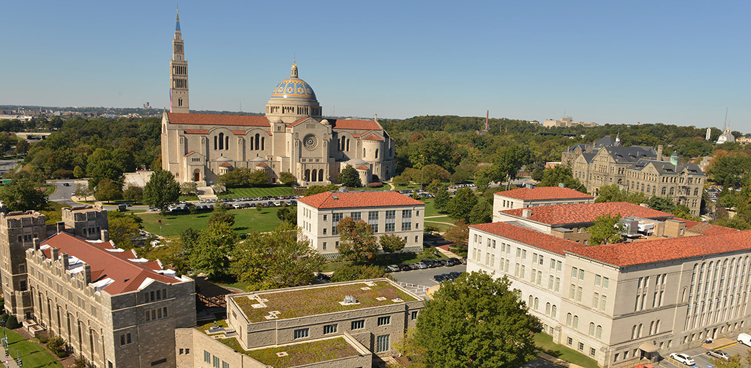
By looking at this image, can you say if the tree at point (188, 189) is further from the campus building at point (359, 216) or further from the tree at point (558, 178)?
the tree at point (558, 178)

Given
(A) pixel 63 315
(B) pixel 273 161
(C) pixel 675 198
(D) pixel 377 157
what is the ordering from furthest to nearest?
(D) pixel 377 157 → (B) pixel 273 161 → (C) pixel 675 198 → (A) pixel 63 315

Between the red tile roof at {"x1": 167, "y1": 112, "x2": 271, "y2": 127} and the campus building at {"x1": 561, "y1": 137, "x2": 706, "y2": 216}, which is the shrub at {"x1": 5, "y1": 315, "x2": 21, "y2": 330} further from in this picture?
the campus building at {"x1": 561, "y1": 137, "x2": 706, "y2": 216}

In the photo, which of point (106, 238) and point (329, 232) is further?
point (329, 232)

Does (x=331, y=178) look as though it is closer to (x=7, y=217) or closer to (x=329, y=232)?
(x=329, y=232)

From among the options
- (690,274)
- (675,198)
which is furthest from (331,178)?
(690,274)

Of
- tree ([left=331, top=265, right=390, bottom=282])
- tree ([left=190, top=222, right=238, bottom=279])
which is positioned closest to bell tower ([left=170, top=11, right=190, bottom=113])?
tree ([left=190, top=222, right=238, bottom=279])

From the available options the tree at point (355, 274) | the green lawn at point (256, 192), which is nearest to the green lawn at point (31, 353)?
the tree at point (355, 274)

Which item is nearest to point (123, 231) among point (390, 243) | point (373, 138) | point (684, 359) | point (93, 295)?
point (93, 295)
